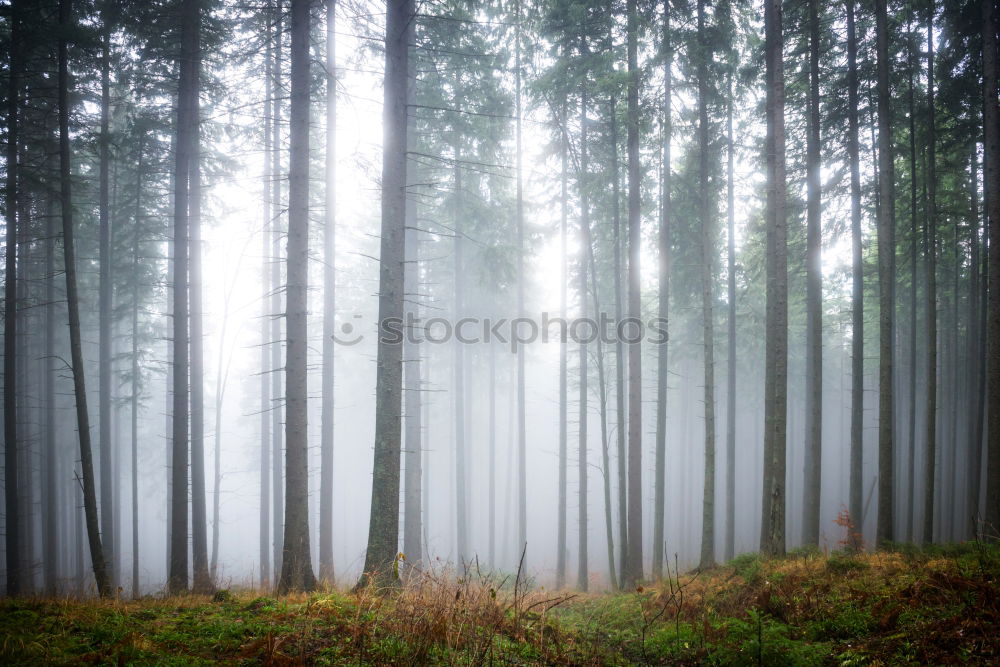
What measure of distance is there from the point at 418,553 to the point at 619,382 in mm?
7410

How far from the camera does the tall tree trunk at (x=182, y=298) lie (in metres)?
9.00

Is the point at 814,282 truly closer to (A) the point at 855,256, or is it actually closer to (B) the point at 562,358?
(A) the point at 855,256

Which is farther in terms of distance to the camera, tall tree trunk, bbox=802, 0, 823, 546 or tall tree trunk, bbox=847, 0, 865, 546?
tall tree trunk, bbox=847, 0, 865, 546

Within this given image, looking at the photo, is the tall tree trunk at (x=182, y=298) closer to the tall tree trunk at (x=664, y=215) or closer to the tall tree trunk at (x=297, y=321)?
the tall tree trunk at (x=297, y=321)

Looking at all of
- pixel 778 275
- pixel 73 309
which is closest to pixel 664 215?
pixel 778 275

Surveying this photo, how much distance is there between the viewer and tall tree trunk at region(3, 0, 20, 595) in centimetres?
912

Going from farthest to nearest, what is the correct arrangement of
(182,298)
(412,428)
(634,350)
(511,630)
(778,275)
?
(412,428) < (634,350) < (182,298) < (778,275) < (511,630)

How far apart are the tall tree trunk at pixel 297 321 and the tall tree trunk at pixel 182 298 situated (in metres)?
3.46

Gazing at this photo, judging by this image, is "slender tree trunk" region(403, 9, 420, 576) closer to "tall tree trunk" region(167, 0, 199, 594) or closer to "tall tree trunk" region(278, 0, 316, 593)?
"tall tree trunk" region(278, 0, 316, 593)

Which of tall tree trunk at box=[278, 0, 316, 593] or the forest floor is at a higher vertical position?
tall tree trunk at box=[278, 0, 316, 593]

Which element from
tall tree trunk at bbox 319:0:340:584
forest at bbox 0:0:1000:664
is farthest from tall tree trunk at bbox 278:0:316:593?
tall tree trunk at bbox 319:0:340:584

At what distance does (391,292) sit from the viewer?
22.8ft

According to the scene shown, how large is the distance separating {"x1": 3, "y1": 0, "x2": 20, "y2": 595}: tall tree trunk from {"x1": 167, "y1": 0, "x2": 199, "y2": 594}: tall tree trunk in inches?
117

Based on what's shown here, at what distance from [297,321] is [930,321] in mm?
15381
